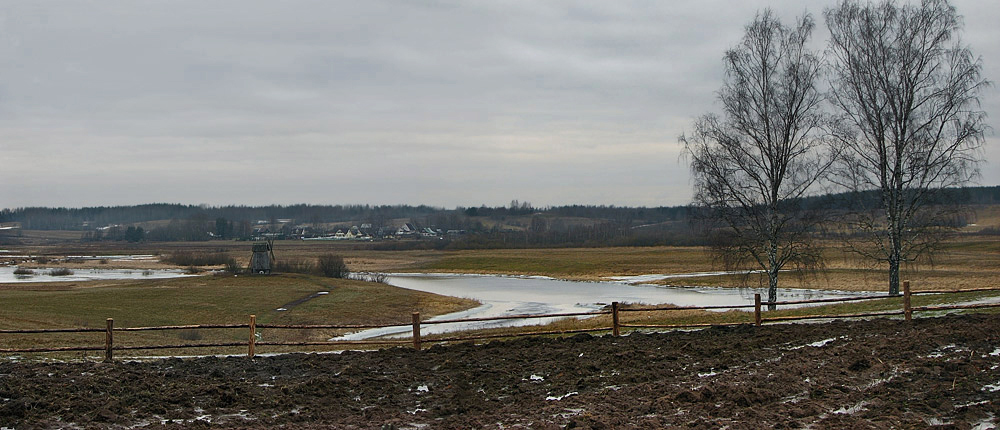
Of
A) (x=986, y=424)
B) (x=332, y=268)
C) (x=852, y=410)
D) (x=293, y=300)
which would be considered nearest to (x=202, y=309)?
(x=293, y=300)

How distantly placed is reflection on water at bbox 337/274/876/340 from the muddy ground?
17.5m

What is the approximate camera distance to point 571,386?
13.5m

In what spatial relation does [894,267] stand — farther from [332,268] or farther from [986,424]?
[332,268]

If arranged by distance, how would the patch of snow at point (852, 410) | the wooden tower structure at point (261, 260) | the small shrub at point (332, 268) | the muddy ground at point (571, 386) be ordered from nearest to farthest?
1. the patch of snow at point (852, 410)
2. the muddy ground at point (571, 386)
3. the wooden tower structure at point (261, 260)
4. the small shrub at point (332, 268)

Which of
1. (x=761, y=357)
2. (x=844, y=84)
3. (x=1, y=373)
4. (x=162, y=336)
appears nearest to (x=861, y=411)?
(x=761, y=357)

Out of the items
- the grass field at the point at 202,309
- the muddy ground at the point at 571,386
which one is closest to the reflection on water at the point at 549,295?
the grass field at the point at 202,309

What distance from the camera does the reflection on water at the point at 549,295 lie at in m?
39.5

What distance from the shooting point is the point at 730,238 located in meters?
30.2

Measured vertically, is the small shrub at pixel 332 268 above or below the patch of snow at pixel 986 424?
below

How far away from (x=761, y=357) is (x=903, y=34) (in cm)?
2053

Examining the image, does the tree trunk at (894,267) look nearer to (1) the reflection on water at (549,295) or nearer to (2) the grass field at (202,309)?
(1) the reflection on water at (549,295)

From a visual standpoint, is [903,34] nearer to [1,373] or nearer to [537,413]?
[537,413]

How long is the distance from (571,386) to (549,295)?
42658 millimetres

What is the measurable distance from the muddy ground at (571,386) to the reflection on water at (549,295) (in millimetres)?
17473
